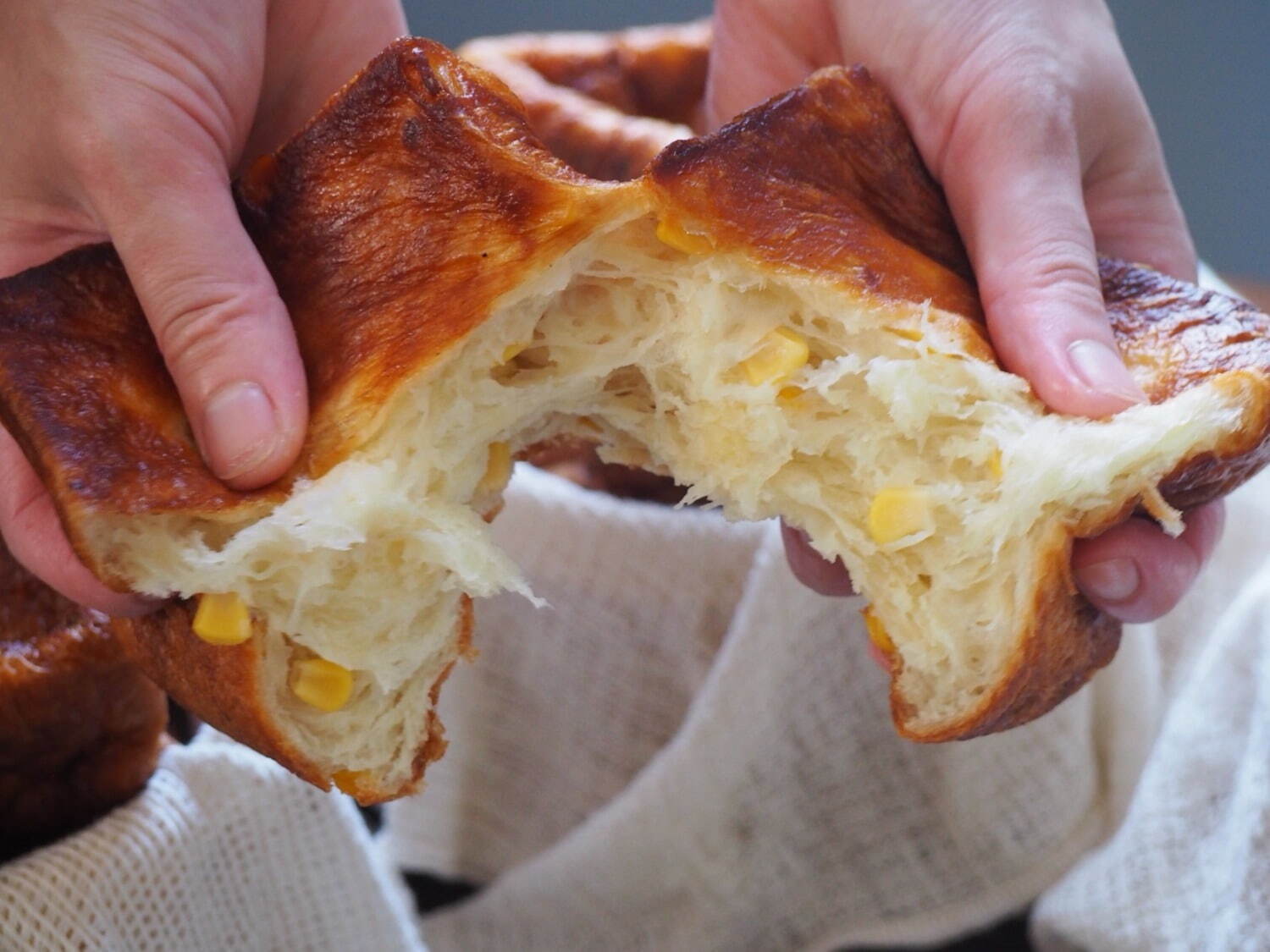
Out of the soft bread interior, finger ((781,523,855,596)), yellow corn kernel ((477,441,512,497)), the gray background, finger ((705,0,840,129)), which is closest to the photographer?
the soft bread interior

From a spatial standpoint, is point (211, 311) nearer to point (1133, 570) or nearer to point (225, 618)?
point (225, 618)

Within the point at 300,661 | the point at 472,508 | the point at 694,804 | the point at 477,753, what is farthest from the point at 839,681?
the point at 300,661

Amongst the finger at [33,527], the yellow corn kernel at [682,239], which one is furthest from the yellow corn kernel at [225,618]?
the yellow corn kernel at [682,239]

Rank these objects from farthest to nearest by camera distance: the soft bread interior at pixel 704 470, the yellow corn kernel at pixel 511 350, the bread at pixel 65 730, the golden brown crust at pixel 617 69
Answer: the golden brown crust at pixel 617 69 → the bread at pixel 65 730 → the yellow corn kernel at pixel 511 350 → the soft bread interior at pixel 704 470

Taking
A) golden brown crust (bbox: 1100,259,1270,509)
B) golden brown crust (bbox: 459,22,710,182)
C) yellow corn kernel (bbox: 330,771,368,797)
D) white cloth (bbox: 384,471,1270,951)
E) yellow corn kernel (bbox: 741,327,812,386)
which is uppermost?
golden brown crust (bbox: 1100,259,1270,509)

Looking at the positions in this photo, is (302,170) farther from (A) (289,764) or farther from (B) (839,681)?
(B) (839,681)

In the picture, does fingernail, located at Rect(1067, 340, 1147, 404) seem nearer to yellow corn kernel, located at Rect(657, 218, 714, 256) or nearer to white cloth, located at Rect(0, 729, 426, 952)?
yellow corn kernel, located at Rect(657, 218, 714, 256)

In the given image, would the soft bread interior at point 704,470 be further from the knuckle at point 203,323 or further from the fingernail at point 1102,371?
the knuckle at point 203,323

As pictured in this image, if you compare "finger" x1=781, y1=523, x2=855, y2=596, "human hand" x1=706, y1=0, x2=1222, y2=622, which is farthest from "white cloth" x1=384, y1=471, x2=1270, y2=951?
"human hand" x1=706, y1=0, x2=1222, y2=622
